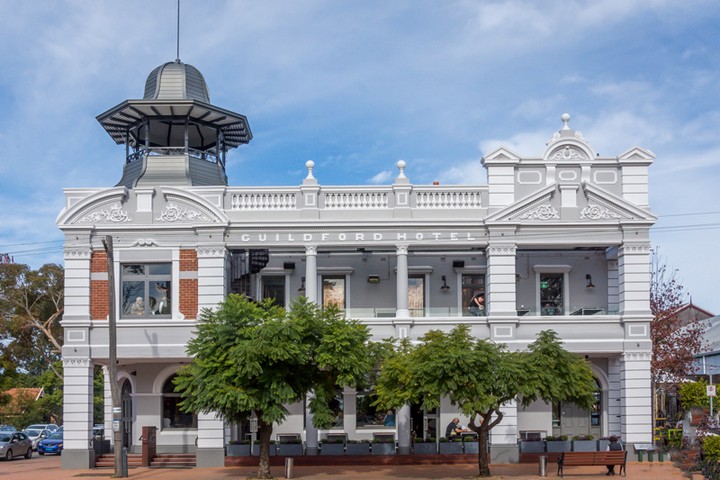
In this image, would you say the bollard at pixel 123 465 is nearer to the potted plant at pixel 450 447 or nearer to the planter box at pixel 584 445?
the potted plant at pixel 450 447

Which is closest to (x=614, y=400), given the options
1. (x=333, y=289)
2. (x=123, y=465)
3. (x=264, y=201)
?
(x=333, y=289)

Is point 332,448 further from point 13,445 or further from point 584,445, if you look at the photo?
point 13,445

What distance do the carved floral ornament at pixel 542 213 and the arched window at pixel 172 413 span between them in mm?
14987

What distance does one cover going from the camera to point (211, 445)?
33.2 m

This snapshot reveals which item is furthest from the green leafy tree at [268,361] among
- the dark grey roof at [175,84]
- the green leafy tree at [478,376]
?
the dark grey roof at [175,84]

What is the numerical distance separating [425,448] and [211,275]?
1004cm

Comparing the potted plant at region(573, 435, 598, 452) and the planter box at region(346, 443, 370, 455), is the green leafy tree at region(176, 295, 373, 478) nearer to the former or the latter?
the planter box at region(346, 443, 370, 455)

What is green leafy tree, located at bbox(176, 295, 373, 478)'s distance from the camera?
89.0 feet

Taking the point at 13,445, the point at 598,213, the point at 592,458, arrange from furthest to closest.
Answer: the point at 13,445
the point at 598,213
the point at 592,458

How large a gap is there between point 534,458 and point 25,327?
36.8 meters

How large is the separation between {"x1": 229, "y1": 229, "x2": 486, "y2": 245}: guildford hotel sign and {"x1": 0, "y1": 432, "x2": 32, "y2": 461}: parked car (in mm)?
17407

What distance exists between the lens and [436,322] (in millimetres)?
34062

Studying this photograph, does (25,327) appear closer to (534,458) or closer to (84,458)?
(84,458)

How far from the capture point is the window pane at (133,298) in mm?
34312
